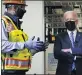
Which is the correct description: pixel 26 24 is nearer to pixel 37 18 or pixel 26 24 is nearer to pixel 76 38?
pixel 37 18

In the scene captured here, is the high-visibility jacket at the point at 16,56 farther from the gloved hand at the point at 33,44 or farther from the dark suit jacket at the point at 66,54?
the dark suit jacket at the point at 66,54

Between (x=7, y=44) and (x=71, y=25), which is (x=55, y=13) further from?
(x=7, y=44)

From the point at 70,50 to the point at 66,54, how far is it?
61 mm

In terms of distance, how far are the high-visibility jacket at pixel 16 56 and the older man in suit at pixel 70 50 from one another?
33 centimetres

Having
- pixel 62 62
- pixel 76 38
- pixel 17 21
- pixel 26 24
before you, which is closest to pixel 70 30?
pixel 76 38

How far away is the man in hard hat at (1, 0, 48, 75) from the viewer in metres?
3.04

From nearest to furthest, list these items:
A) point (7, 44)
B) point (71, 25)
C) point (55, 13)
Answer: point (7, 44) → point (71, 25) → point (55, 13)

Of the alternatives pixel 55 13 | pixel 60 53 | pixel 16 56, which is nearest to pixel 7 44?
pixel 16 56

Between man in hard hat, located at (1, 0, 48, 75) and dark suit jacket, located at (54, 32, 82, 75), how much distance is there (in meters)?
0.15

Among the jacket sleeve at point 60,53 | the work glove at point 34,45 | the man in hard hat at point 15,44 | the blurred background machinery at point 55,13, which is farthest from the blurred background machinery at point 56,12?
the work glove at point 34,45

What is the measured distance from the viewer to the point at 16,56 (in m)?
3.21

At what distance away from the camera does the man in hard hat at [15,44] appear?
9.97ft

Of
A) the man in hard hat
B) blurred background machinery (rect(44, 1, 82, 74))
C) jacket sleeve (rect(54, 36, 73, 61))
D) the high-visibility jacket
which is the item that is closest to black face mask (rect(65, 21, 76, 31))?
jacket sleeve (rect(54, 36, 73, 61))

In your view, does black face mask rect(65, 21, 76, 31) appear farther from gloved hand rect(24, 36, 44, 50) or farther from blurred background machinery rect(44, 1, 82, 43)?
blurred background machinery rect(44, 1, 82, 43)
